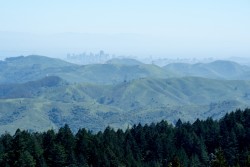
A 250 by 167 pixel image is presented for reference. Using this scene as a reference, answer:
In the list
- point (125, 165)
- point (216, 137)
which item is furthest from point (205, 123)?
point (125, 165)

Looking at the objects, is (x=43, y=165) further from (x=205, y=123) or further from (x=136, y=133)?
(x=205, y=123)

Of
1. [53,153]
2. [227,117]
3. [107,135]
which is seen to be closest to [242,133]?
[227,117]

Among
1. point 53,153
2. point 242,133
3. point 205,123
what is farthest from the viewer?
point 205,123

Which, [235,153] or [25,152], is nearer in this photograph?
[25,152]

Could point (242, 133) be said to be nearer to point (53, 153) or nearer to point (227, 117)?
point (227, 117)

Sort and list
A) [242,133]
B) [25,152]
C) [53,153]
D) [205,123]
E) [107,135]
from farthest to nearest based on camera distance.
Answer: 1. [205,123]
2. [242,133]
3. [107,135]
4. [53,153]
5. [25,152]

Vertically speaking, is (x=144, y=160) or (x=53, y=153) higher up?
(x=53, y=153)
